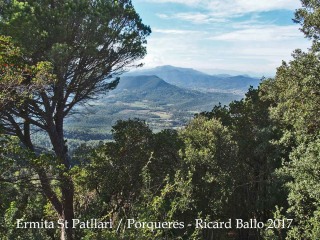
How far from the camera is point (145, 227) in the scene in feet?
18.5

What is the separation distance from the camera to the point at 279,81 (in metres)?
15.2

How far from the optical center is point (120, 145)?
1173 cm

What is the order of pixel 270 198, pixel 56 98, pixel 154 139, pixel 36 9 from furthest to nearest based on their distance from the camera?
pixel 270 198
pixel 154 139
pixel 56 98
pixel 36 9

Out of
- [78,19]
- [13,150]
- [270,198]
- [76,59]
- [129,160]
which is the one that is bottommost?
[270,198]

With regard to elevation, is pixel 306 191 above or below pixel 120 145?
below

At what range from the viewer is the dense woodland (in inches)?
346

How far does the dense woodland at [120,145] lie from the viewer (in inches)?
346

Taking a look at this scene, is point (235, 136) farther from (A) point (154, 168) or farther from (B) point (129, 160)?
(B) point (129, 160)

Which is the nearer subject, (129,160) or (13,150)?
(13,150)

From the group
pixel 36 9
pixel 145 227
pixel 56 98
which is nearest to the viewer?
pixel 145 227

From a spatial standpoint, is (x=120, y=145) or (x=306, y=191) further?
(x=120, y=145)

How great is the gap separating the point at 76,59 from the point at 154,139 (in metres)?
4.09

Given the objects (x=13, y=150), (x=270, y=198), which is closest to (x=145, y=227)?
(x=13, y=150)

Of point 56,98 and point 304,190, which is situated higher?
point 56,98
